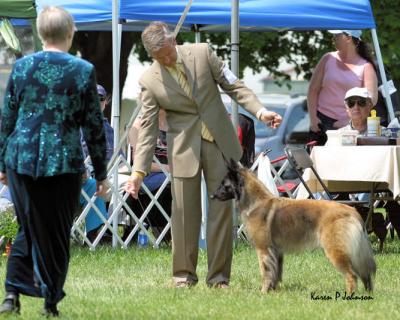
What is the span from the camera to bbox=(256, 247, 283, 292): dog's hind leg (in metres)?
6.12

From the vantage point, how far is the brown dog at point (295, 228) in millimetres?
6004

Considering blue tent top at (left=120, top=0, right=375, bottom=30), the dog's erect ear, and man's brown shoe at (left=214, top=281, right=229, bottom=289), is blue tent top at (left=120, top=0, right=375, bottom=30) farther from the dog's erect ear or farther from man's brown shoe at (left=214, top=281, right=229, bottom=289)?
man's brown shoe at (left=214, top=281, right=229, bottom=289)

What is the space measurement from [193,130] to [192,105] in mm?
156

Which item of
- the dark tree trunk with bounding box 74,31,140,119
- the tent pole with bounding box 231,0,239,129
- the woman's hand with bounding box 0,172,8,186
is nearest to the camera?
the woman's hand with bounding box 0,172,8,186

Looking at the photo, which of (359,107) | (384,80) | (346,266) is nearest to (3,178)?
(346,266)

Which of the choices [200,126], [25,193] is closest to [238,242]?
[200,126]

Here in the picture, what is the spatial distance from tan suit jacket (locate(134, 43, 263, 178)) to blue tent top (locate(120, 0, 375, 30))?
120 inches

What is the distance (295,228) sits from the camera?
20.1ft

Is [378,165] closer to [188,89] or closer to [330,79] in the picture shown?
[330,79]

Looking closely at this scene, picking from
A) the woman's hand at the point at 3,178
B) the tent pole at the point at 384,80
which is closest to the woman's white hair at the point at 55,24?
the woman's hand at the point at 3,178

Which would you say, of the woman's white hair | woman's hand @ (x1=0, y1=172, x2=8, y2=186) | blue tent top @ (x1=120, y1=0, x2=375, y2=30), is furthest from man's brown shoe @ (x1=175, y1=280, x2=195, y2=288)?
blue tent top @ (x1=120, y1=0, x2=375, y2=30)

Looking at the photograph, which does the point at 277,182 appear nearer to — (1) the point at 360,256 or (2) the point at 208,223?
(2) the point at 208,223

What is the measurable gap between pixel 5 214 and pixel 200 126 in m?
2.95

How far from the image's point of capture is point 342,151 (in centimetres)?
820
